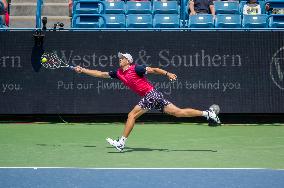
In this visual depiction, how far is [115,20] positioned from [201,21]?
6.59 feet

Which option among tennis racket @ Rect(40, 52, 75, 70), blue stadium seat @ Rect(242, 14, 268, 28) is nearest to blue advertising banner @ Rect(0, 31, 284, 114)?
tennis racket @ Rect(40, 52, 75, 70)

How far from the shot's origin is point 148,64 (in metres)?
15.4

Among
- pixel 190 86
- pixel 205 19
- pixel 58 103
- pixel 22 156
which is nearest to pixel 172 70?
pixel 190 86

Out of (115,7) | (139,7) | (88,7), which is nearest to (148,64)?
(139,7)

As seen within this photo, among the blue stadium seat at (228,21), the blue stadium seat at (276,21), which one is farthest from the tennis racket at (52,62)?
the blue stadium seat at (276,21)

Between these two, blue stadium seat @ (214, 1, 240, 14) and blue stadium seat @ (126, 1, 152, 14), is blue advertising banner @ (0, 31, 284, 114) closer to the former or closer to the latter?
blue stadium seat @ (126, 1, 152, 14)

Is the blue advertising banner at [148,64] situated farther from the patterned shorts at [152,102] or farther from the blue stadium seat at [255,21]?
the patterned shorts at [152,102]

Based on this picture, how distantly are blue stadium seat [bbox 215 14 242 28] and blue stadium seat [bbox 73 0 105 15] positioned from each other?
2791 millimetres

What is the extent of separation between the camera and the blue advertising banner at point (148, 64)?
1530 cm

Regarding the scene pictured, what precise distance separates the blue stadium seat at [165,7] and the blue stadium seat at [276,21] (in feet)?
7.41

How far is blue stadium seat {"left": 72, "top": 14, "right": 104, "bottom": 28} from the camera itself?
16.0m
